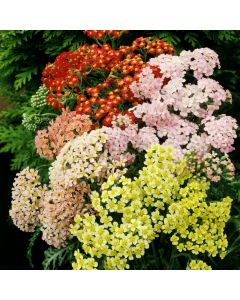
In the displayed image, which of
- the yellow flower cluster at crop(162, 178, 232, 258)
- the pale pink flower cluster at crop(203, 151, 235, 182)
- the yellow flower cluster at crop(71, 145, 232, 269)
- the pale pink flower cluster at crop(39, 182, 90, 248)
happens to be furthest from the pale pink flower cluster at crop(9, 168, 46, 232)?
the pale pink flower cluster at crop(203, 151, 235, 182)

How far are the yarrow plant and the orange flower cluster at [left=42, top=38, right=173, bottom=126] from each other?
0.05 feet

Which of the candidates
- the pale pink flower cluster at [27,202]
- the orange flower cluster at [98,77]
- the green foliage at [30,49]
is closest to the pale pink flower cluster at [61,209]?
the pale pink flower cluster at [27,202]

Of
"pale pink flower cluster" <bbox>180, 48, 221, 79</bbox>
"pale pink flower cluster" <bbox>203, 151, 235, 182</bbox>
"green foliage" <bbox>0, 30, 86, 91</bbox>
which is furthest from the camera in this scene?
"green foliage" <bbox>0, 30, 86, 91</bbox>

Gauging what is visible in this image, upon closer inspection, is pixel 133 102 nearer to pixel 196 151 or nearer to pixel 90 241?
pixel 196 151

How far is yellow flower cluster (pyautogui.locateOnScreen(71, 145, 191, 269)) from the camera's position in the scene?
246 cm

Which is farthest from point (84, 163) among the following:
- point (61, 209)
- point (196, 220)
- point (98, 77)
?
point (98, 77)

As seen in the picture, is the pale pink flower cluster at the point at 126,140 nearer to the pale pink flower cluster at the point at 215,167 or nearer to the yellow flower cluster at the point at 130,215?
the yellow flower cluster at the point at 130,215

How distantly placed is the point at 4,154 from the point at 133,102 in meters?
1.98

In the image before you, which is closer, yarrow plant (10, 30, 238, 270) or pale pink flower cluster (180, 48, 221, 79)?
yarrow plant (10, 30, 238, 270)

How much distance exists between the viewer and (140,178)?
2543 mm

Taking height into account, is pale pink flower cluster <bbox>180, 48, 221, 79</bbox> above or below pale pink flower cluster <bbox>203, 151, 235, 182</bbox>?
above

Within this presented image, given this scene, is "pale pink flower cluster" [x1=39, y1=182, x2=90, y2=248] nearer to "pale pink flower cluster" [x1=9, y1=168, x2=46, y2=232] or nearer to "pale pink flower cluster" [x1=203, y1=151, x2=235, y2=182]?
"pale pink flower cluster" [x1=9, y1=168, x2=46, y2=232]

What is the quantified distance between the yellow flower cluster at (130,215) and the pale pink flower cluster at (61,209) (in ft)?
0.51

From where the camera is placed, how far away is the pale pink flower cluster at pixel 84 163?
8.73 feet
